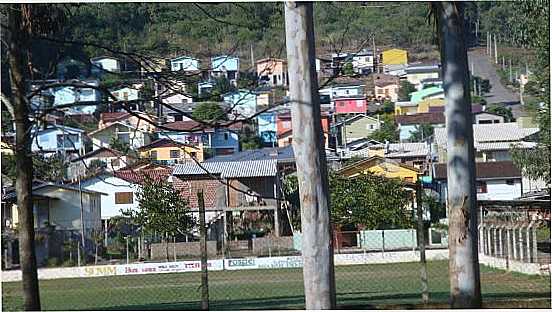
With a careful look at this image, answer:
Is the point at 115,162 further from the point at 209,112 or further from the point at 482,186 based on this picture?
the point at 482,186

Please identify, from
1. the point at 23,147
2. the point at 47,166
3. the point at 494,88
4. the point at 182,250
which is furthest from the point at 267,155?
the point at 494,88

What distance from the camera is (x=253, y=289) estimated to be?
14.1 meters

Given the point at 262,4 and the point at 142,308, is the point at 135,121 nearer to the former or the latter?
the point at 262,4

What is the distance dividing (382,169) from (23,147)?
1740cm

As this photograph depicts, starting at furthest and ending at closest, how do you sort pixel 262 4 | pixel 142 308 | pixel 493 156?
pixel 493 156 → pixel 142 308 → pixel 262 4

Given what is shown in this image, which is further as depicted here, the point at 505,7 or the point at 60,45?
the point at 505,7

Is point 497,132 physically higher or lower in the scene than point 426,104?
lower

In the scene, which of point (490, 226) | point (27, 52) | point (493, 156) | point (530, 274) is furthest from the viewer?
point (493, 156)

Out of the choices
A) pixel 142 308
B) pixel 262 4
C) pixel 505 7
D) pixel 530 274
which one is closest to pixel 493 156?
pixel 505 7

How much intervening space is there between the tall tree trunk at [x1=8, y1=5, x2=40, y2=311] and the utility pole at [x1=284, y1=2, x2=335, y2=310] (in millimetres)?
1642

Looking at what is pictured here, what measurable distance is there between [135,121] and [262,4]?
4.01 ft

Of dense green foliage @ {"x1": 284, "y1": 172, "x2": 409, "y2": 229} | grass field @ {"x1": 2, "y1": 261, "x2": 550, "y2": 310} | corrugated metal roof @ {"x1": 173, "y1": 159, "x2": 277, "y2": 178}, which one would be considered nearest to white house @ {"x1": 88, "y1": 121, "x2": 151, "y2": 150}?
Answer: grass field @ {"x1": 2, "y1": 261, "x2": 550, "y2": 310}

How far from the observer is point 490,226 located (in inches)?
663

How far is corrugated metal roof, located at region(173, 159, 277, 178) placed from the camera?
1527 cm
